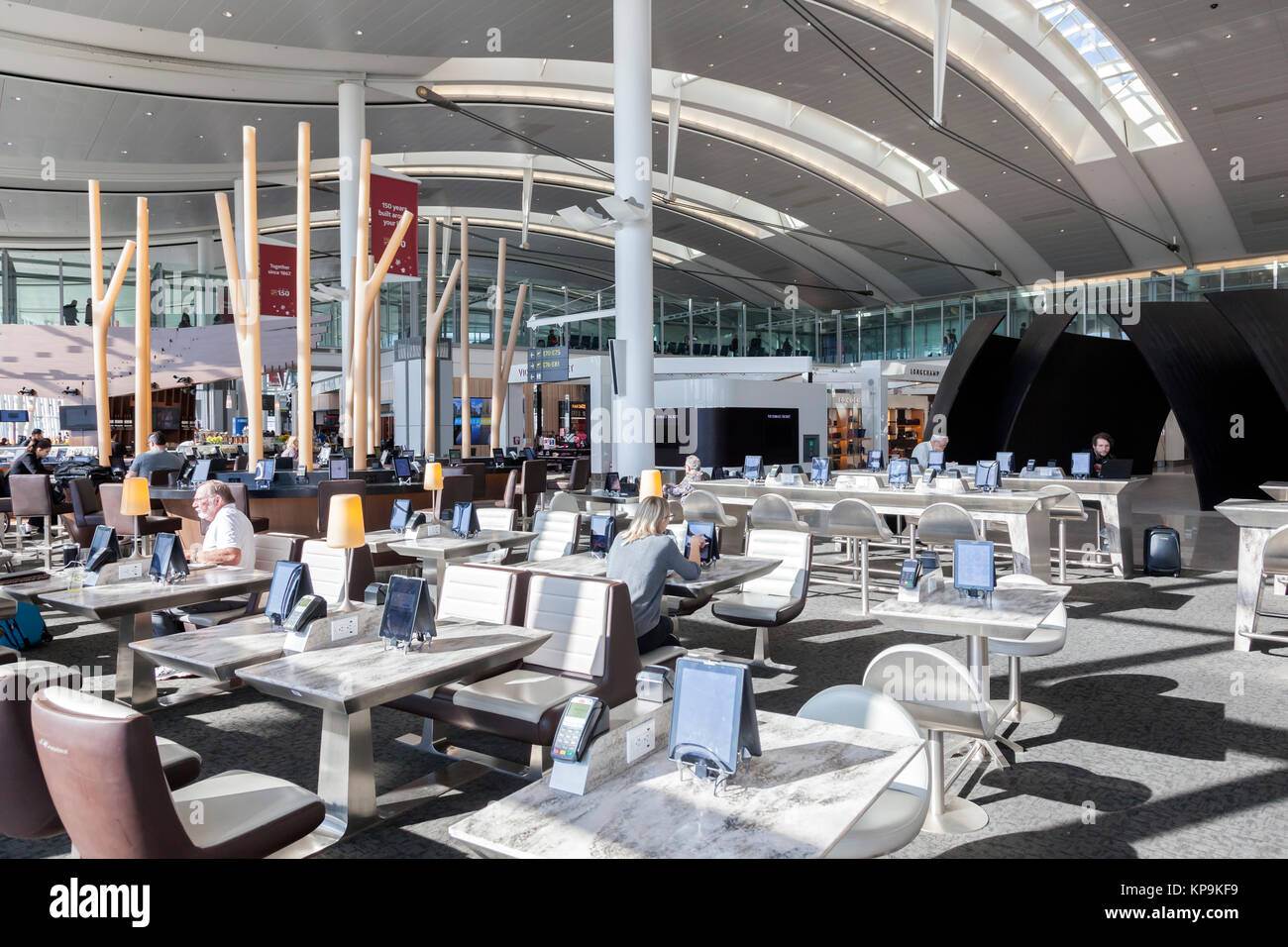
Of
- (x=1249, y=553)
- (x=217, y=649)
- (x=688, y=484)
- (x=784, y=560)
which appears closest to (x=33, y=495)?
(x=688, y=484)

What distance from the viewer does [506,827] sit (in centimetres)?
168

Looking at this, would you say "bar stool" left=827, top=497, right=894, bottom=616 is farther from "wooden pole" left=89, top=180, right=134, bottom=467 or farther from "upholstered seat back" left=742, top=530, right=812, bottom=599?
"wooden pole" left=89, top=180, right=134, bottom=467

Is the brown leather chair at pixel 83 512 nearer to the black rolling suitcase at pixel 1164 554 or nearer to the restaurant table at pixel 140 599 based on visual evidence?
the restaurant table at pixel 140 599

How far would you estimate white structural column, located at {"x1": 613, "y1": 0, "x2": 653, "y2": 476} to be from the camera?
9.95 meters

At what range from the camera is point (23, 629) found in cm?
560

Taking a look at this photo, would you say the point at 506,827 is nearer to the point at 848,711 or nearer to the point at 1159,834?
the point at 848,711

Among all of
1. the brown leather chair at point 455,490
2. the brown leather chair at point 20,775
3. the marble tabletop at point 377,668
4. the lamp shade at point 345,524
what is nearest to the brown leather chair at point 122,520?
the brown leather chair at point 455,490

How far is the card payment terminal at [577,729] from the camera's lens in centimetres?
184

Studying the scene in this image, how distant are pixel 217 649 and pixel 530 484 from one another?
907 centimetres

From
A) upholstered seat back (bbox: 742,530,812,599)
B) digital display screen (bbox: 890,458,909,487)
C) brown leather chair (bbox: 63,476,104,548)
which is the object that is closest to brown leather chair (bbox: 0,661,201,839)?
upholstered seat back (bbox: 742,530,812,599)

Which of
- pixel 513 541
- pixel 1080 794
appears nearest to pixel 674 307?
pixel 513 541

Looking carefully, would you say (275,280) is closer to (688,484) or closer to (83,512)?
(83,512)
